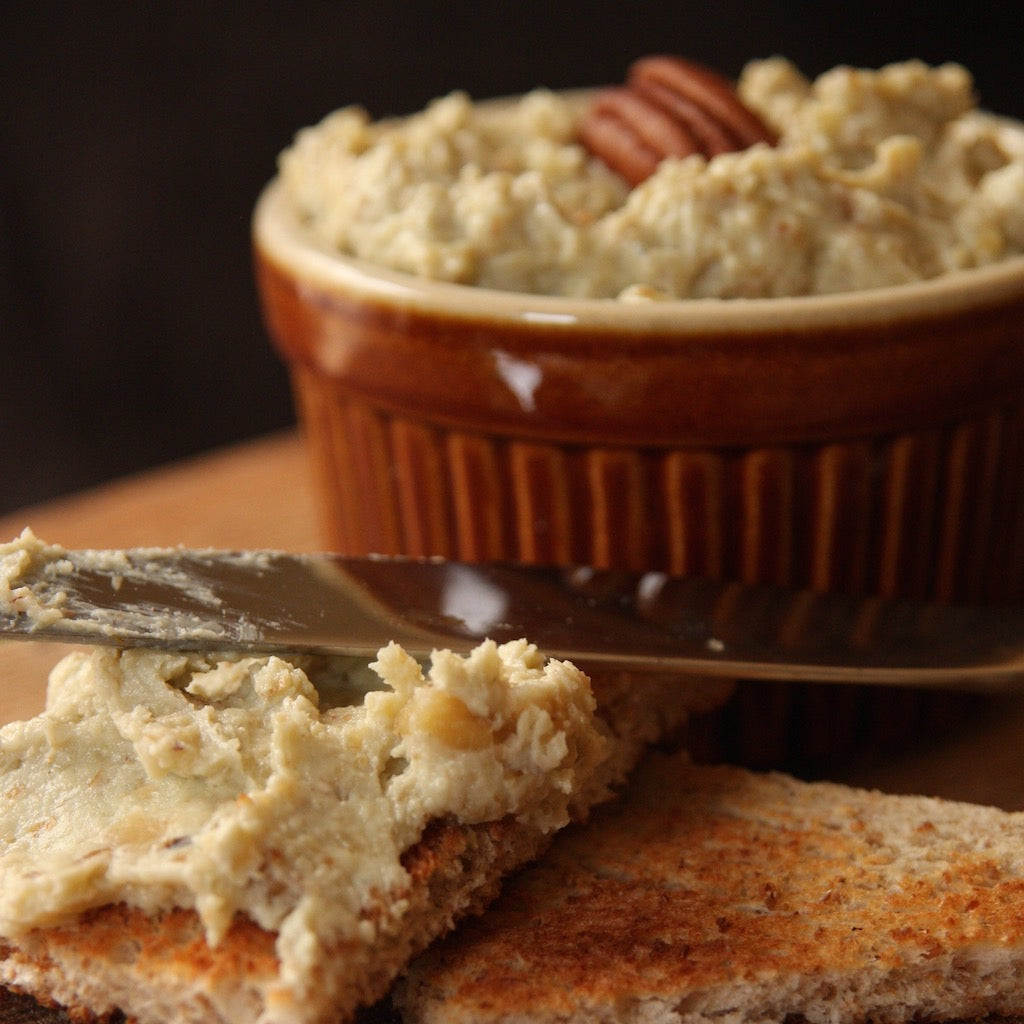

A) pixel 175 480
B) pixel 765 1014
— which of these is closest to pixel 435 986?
pixel 765 1014

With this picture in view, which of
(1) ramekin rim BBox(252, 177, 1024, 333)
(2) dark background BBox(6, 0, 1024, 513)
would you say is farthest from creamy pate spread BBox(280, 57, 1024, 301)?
(2) dark background BBox(6, 0, 1024, 513)

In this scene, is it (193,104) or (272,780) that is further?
(193,104)

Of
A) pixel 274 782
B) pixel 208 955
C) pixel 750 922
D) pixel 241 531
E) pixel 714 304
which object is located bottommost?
pixel 241 531

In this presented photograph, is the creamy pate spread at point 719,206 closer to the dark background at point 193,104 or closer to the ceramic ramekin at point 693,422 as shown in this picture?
the ceramic ramekin at point 693,422

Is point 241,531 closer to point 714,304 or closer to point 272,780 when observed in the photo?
point 714,304

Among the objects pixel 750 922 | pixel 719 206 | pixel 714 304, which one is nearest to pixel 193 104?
pixel 719 206

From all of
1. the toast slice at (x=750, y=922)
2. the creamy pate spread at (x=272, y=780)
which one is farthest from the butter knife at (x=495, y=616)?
the toast slice at (x=750, y=922)

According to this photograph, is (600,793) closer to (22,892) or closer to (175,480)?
(22,892)

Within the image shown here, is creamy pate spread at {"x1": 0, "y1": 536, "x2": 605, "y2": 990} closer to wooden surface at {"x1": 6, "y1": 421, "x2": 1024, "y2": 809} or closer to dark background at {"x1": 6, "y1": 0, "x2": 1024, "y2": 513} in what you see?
wooden surface at {"x1": 6, "y1": 421, "x2": 1024, "y2": 809}
